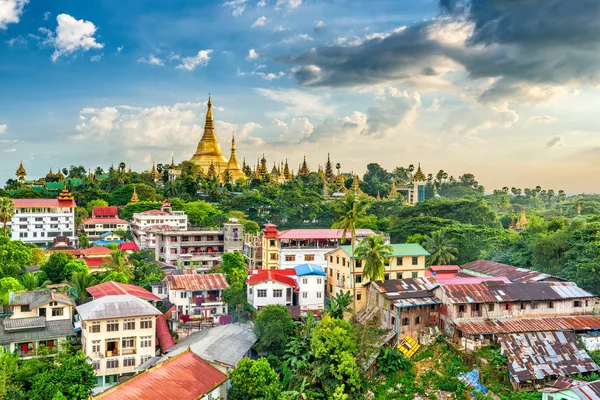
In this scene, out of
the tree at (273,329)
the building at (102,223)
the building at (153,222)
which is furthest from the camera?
the building at (102,223)

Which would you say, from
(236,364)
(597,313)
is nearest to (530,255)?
Answer: (597,313)

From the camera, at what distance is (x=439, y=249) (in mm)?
47469

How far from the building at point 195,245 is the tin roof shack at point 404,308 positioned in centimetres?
2179

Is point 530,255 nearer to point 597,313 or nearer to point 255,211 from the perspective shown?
point 597,313

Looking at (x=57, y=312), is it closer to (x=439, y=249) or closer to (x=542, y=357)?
(x=542, y=357)

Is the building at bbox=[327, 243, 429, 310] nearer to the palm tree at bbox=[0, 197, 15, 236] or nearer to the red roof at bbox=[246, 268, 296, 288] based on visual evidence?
the red roof at bbox=[246, 268, 296, 288]

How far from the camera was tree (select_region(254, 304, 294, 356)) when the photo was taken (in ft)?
98.5

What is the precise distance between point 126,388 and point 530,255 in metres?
34.4

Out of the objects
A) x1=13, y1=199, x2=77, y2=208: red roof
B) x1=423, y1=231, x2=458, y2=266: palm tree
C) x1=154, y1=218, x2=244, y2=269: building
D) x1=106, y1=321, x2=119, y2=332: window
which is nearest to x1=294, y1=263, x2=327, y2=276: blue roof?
x1=106, y1=321, x2=119, y2=332: window

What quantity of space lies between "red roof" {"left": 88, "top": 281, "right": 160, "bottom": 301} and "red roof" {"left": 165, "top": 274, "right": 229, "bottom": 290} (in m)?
2.07

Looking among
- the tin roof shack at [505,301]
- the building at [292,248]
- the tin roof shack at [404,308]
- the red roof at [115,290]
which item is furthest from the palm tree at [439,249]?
the red roof at [115,290]

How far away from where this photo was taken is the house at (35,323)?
28.8 m

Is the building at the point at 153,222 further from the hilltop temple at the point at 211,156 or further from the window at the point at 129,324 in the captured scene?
the hilltop temple at the point at 211,156

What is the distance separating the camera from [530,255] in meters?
45.2
